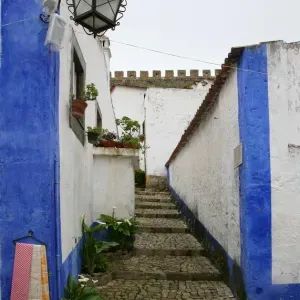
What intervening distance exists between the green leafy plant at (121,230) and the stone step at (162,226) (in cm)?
185

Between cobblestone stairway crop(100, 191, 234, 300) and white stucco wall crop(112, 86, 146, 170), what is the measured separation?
41.9 feet

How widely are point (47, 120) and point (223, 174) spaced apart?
11.2 ft

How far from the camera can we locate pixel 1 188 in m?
4.45

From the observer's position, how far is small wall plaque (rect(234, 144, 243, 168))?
18.3ft

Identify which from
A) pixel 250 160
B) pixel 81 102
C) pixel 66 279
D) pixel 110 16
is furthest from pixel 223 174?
pixel 110 16

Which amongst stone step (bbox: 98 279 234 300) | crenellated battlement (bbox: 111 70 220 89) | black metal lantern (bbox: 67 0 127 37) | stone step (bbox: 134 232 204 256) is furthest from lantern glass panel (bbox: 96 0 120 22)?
crenellated battlement (bbox: 111 70 220 89)

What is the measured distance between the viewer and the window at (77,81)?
5.76 metres

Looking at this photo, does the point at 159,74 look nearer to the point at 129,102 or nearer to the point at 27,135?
the point at 129,102

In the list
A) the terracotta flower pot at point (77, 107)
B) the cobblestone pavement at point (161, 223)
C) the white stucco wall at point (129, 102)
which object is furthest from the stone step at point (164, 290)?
the white stucco wall at point (129, 102)

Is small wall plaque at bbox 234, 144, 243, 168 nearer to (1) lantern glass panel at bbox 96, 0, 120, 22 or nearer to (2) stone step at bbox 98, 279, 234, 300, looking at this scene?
(2) stone step at bbox 98, 279, 234, 300

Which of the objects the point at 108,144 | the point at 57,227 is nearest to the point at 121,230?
the point at 108,144

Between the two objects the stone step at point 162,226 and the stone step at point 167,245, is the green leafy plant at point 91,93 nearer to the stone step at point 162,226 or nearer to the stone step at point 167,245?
the stone step at point 167,245

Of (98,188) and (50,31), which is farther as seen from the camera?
(98,188)

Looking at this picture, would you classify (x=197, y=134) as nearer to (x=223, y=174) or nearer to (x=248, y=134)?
(x=223, y=174)
